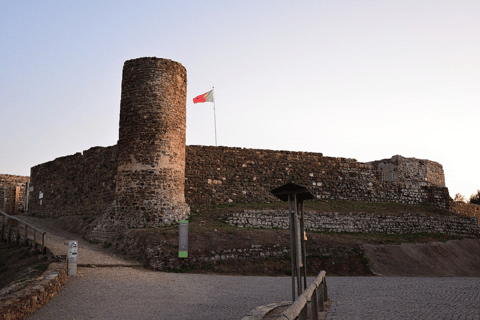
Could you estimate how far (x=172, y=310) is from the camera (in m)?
9.08

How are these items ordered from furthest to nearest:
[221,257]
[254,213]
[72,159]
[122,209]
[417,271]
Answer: [72,159] < [254,213] < [122,209] < [417,271] < [221,257]

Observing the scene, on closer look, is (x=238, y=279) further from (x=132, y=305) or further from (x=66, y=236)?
(x=66, y=236)

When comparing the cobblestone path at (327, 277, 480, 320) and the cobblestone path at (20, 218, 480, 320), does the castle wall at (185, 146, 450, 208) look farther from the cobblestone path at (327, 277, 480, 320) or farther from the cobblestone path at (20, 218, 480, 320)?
the cobblestone path at (327, 277, 480, 320)

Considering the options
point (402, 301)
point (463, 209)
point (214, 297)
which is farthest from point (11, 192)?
point (463, 209)

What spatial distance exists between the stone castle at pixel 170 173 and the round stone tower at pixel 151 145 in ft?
0.15

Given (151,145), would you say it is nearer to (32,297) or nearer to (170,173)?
(170,173)

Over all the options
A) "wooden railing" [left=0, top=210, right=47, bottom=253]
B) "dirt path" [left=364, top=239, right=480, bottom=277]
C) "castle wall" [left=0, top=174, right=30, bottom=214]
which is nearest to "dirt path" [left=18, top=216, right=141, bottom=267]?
"wooden railing" [left=0, top=210, right=47, bottom=253]

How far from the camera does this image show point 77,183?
24.4m

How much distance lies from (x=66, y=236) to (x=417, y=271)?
15839 millimetres

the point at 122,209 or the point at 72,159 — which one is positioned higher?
the point at 72,159

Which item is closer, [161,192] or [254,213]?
[161,192]

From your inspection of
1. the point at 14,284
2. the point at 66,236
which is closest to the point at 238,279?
the point at 14,284

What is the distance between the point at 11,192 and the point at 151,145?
20.3 meters

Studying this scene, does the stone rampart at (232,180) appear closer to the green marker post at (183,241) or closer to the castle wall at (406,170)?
the castle wall at (406,170)
